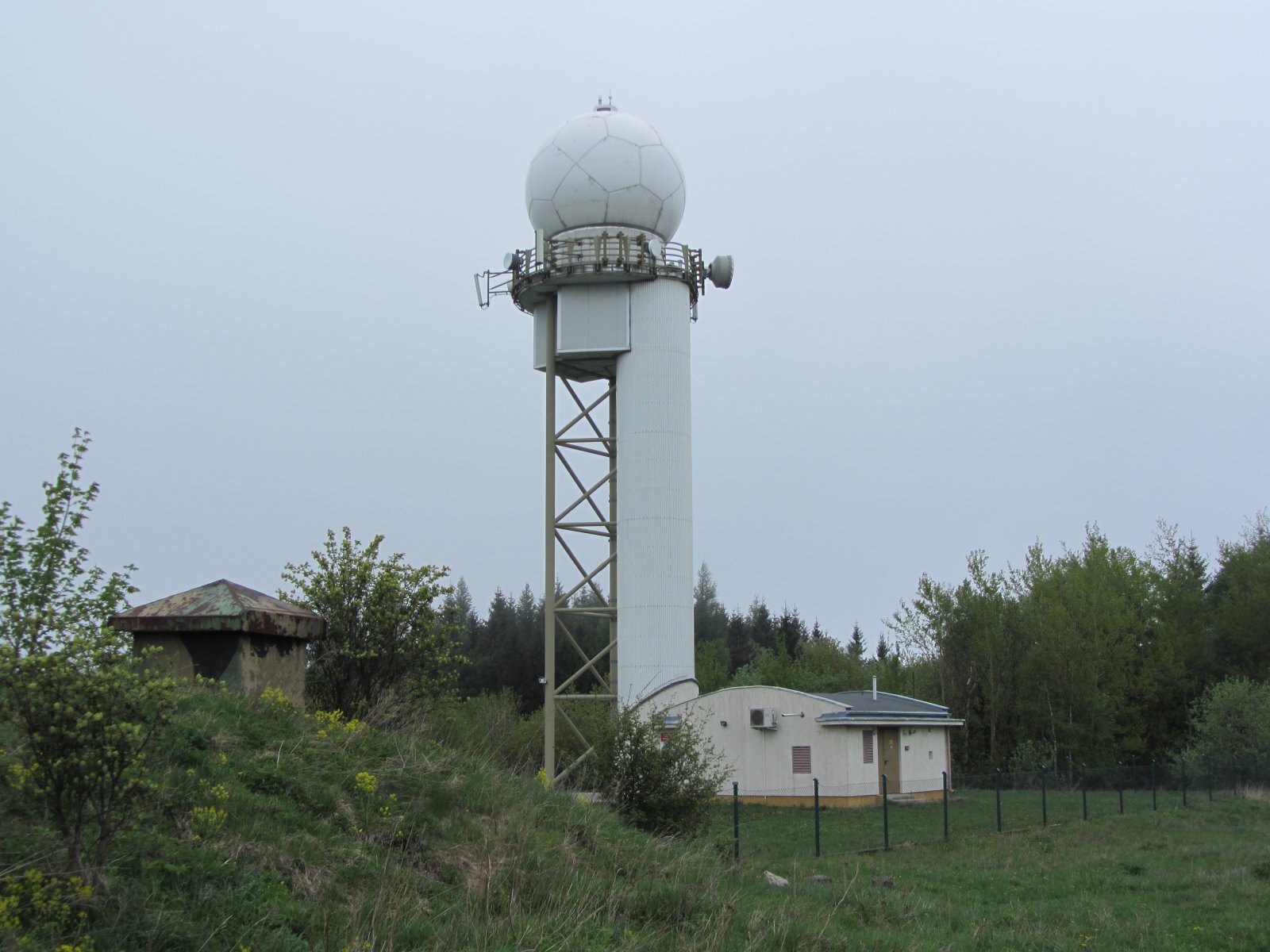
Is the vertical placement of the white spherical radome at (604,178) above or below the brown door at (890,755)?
above

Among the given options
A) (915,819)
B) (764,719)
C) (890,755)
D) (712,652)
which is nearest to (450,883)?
(915,819)

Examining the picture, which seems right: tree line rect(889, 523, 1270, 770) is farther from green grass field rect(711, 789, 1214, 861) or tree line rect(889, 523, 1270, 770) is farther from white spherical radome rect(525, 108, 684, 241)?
white spherical radome rect(525, 108, 684, 241)

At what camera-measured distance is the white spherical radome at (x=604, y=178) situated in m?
33.7

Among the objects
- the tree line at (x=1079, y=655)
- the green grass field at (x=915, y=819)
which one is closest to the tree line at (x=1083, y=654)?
the tree line at (x=1079, y=655)

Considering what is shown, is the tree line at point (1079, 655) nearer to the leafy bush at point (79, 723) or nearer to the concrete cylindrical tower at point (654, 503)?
the concrete cylindrical tower at point (654, 503)

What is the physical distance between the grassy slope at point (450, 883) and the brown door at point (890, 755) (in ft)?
61.7

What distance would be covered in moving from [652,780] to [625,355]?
708 inches

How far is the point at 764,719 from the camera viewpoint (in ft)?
114

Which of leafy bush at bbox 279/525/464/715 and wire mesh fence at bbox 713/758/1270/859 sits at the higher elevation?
leafy bush at bbox 279/525/464/715

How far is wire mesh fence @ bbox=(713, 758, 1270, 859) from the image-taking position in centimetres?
2438

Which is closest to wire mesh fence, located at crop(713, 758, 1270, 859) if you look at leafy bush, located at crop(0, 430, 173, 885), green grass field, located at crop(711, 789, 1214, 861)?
green grass field, located at crop(711, 789, 1214, 861)

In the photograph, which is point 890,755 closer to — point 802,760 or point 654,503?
point 802,760

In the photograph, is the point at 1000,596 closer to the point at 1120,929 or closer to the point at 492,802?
the point at 1120,929

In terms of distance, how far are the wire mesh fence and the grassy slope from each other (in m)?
6.51
